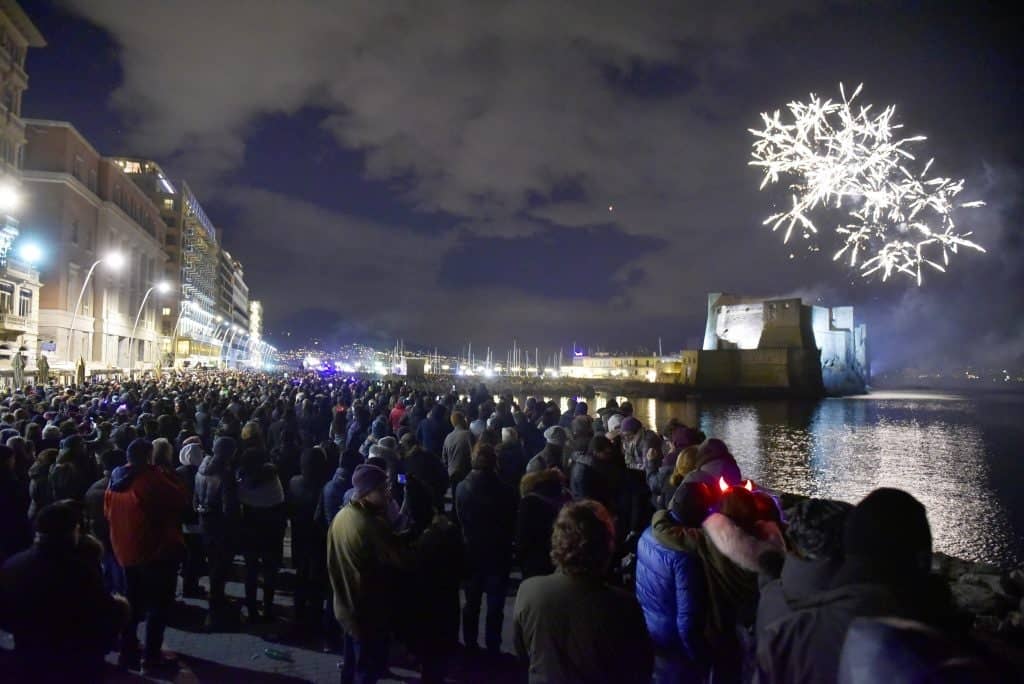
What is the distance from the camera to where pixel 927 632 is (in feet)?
4.57

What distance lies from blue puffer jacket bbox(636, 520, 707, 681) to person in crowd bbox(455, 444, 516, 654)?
1723mm

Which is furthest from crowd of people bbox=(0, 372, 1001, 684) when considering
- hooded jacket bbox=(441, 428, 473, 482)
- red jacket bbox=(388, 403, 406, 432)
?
red jacket bbox=(388, 403, 406, 432)

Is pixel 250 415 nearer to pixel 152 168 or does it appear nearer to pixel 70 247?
pixel 70 247

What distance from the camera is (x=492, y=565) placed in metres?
5.44

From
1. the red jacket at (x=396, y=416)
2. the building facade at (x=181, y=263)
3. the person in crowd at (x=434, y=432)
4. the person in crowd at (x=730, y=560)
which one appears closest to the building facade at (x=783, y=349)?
the building facade at (x=181, y=263)

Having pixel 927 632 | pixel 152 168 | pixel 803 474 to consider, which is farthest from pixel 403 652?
pixel 152 168

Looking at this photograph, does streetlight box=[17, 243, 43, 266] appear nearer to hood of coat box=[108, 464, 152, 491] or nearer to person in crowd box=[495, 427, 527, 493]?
person in crowd box=[495, 427, 527, 493]

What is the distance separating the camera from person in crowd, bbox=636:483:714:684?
3.73 meters

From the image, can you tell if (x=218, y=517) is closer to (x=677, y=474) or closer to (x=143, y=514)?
(x=143, y=514)

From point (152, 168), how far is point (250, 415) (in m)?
80.4

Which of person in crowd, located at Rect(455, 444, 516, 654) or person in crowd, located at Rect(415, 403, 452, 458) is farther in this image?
person in crowd, located at Rect(415, 403, 452, 458)

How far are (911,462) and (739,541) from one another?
33808 mm

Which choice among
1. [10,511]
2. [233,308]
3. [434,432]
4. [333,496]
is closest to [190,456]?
[10,511]

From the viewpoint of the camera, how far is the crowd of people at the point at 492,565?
205cm
